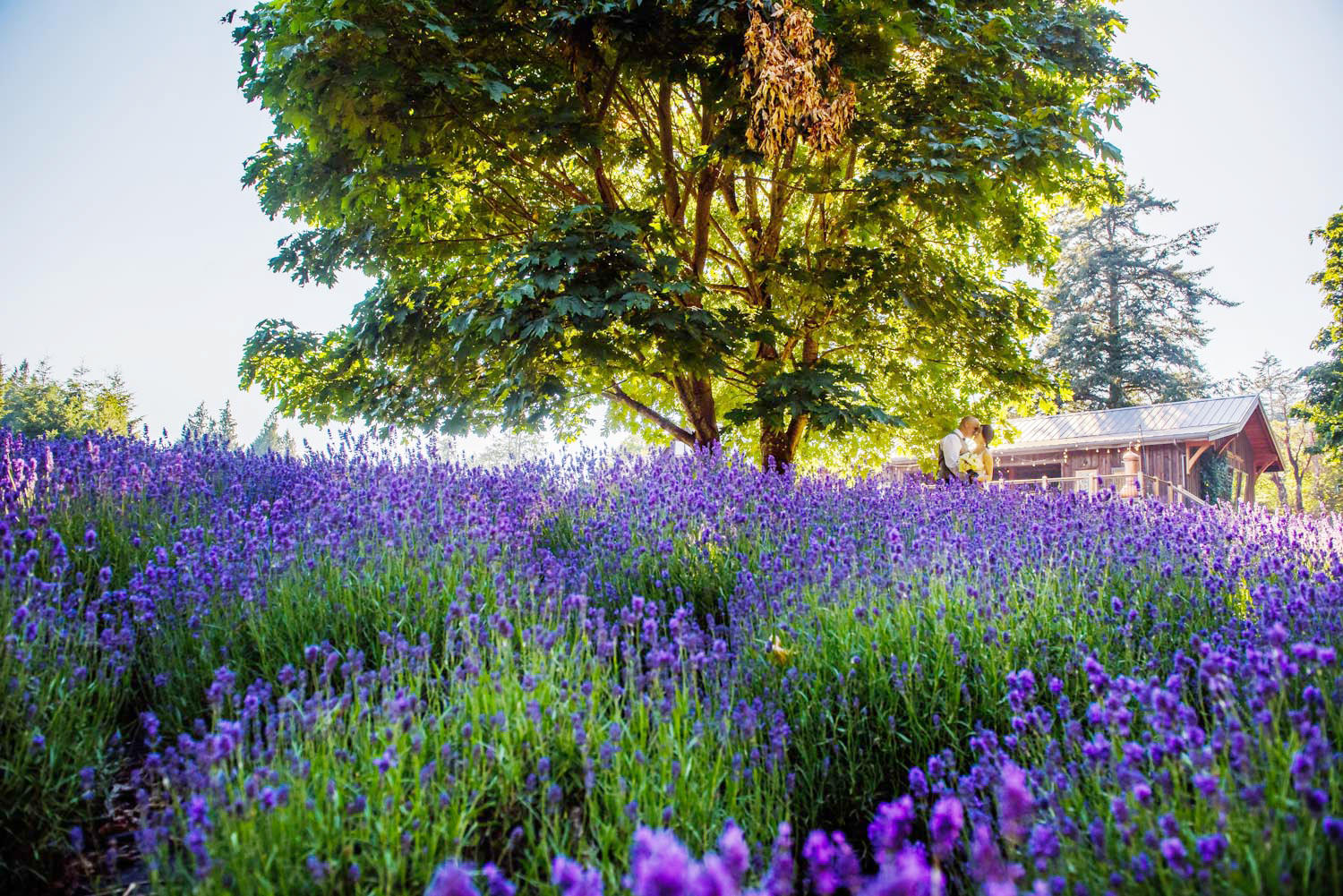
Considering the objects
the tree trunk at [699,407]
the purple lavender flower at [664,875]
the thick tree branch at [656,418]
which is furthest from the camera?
the thick tree branch at [656,418]

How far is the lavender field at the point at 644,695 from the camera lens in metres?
1.58

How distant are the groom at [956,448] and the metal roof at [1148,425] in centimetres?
Answer: 1178

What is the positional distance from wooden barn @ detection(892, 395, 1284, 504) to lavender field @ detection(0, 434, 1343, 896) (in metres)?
16.8

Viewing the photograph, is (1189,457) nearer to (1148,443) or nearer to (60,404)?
(1148,443)

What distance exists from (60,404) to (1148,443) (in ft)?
158

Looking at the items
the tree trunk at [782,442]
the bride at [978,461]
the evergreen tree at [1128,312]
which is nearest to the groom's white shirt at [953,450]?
the bride at [978,461]

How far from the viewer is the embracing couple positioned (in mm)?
8555

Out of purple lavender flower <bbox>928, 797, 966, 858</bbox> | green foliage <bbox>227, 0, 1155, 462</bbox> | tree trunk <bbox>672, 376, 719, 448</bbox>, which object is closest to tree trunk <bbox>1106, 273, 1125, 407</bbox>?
green foliage <bbox>227, 0, 1155, 462</bbox>

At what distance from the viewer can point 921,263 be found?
8086mm

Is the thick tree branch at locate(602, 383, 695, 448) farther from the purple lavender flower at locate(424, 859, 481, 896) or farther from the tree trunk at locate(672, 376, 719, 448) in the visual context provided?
the purple lavender flower at locate(424, 859, 481, 896)

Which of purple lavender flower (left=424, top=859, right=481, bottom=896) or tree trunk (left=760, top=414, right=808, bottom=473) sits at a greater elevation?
tree trunk (left=760, top=414, right=808, bottom=473)

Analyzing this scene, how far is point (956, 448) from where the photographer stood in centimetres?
855

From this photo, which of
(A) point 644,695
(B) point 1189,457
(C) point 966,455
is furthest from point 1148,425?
(A) point 644,695

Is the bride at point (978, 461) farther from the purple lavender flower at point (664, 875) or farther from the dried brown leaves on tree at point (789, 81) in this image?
the purple lavender flower at point (664, 875)
